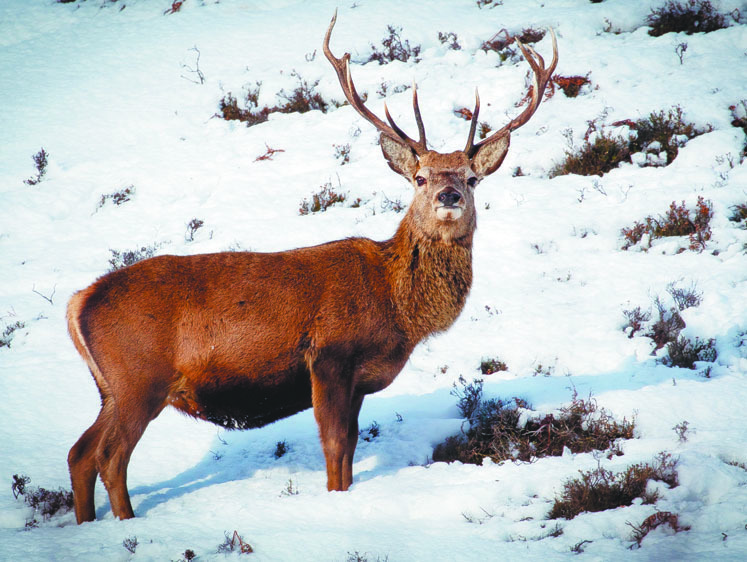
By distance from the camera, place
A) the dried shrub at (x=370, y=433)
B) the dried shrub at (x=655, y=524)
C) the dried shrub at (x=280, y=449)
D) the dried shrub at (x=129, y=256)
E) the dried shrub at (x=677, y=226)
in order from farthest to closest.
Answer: the dried shrub at (x=129, y=256) → the dried shrub at (x=677, y=226) → the dried shrub at (x=370, y=433) → the dried shrub at (x=280, y=449) → the dried shrub at (x=655, y=524)

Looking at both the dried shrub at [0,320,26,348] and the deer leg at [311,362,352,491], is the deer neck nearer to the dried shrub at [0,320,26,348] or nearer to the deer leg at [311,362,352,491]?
the deer leg at [311,362,352,491]

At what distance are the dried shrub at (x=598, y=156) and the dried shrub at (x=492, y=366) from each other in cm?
448

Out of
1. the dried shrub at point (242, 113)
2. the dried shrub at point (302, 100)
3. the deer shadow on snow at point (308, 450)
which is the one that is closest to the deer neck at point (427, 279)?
the deer shadow on snow at point (308, 450)

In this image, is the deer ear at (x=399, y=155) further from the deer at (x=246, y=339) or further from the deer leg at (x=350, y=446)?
the deer leg at (x=350, y=446)

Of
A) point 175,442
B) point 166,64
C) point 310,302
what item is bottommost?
point 175,442

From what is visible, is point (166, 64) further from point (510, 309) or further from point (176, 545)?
point (176, 545)

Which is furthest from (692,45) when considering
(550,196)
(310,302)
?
(310,302)

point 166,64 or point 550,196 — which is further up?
point 166,64

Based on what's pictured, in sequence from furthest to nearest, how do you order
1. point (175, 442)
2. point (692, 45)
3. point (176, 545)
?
point (692, 45) < point (175, 442) < point (176, 545)

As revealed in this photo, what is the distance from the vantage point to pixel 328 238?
9.62 m

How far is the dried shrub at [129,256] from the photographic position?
9.52 m

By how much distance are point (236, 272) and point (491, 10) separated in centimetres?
1280

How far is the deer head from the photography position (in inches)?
209

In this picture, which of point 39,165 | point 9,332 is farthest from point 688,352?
point 39,165
